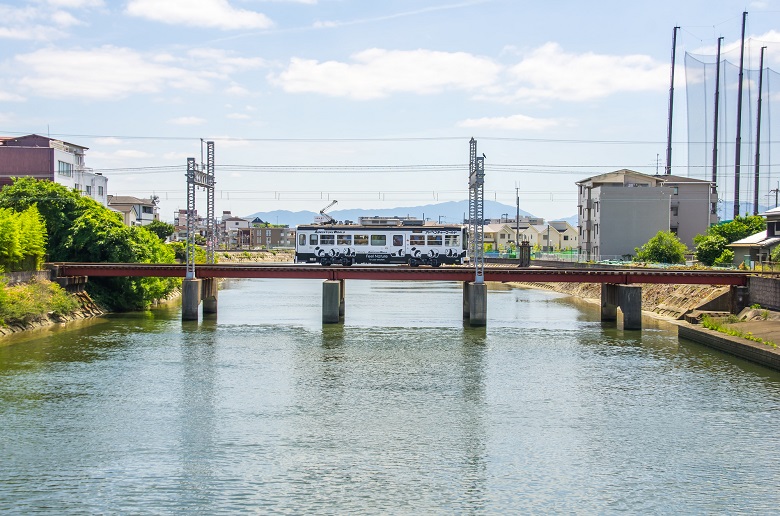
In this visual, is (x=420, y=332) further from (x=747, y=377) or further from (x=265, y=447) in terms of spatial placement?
(x=265, y=447)

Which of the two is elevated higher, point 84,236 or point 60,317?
point 84,236

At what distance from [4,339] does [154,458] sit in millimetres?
24029

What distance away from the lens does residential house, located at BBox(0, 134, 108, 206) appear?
74.3m

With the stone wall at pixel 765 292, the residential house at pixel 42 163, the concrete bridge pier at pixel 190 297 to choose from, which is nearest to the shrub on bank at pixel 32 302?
the concrete bridge pier at pixel 190 297

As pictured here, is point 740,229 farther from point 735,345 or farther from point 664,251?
point 735,345

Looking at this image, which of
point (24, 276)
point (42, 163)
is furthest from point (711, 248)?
point (42, 163)

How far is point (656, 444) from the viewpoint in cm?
2333

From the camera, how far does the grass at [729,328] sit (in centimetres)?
3752

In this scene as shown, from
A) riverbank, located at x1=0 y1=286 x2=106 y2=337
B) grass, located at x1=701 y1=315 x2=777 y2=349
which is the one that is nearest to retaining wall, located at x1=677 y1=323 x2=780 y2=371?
grass, located at x1=701 y1=315 x2=777 y2=349

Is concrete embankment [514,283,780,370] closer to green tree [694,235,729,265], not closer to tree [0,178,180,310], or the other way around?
green tree [694,235,729,265]

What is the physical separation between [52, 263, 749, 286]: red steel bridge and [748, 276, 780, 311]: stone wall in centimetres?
124

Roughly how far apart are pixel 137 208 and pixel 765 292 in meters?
97.2

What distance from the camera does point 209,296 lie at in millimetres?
55844

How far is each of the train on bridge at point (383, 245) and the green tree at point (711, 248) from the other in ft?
89.2
